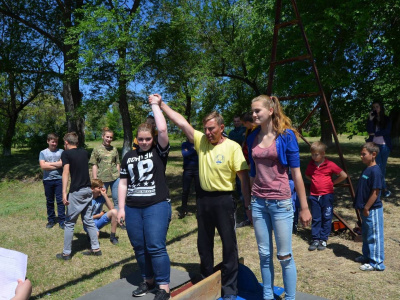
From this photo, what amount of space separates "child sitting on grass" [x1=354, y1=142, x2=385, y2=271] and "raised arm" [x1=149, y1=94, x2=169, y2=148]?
8.43ft

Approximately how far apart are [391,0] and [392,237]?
16.6 ft

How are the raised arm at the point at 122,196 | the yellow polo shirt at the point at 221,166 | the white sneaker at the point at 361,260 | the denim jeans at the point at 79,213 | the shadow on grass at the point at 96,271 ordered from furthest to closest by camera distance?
the denim jeans at the point at 79,213, the white sneaker at the point at 361,260, the shadow on grass at the point at 96,271, the raised arm at the point at 122,196, the yellow polo shirt at the point at 221,166

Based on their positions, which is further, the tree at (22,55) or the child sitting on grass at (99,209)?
the tree at (22,55)

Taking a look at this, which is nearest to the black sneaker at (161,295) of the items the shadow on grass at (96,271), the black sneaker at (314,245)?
the shadow on grass at (96,271)

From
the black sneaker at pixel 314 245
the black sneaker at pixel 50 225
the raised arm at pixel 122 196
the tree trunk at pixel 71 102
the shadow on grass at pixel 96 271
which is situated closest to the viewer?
the raised arm at pixel 122 196

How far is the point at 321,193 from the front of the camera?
5293 millimetres

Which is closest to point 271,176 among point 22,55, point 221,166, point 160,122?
point 221,166

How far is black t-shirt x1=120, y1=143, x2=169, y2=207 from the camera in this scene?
3492 mm

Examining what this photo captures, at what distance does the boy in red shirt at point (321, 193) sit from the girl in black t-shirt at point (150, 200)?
2.66m

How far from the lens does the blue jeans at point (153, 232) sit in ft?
11.3

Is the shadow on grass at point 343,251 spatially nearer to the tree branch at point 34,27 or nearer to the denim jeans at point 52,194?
the denim jeans at point 52,194

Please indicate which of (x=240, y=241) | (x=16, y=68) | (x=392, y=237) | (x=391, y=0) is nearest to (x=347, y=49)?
(x=391, y=0)

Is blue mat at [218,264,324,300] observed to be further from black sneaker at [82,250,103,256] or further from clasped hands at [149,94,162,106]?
black sneaker at [82,250,103,256]

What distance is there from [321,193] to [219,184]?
2475mm
